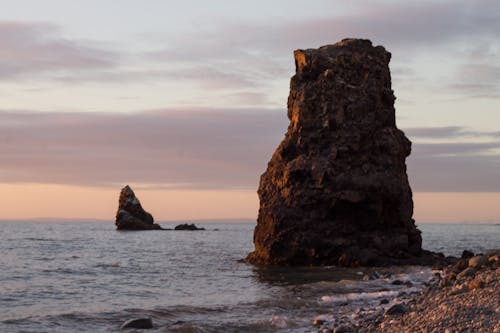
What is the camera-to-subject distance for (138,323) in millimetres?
21250

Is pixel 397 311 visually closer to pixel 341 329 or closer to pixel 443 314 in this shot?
pixel 341 329

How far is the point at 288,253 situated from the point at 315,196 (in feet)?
13.7

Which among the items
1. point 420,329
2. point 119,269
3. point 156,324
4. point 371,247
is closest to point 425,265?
point 371,247

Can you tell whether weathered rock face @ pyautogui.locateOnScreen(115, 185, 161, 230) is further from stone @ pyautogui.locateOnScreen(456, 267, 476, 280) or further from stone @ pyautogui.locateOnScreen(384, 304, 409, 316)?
stone @ pyautogui.locateOnScreen(384, 304, 409, 316)

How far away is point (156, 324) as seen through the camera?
2203 centimetres

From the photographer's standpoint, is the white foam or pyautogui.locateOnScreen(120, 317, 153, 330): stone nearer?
pyautogui.locateOnScreen(120, 317, 153, 330): stone

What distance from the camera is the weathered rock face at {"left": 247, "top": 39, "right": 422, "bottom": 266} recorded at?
41594mm

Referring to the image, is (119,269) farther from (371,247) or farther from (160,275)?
(371,247)

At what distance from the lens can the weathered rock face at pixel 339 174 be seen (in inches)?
1638

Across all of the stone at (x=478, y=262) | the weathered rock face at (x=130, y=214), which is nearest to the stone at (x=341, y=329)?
the stone at (x=478, y=262)

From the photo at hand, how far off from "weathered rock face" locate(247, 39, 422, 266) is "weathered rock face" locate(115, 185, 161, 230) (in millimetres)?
82964

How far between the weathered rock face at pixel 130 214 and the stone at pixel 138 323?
102892mm

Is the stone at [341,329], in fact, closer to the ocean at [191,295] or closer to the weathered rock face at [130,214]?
the ocean at [191,295]

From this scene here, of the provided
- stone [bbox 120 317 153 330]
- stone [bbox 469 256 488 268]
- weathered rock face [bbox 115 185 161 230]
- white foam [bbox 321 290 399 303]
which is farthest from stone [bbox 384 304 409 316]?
weathered rock face [bbox 115 185 161 230]
